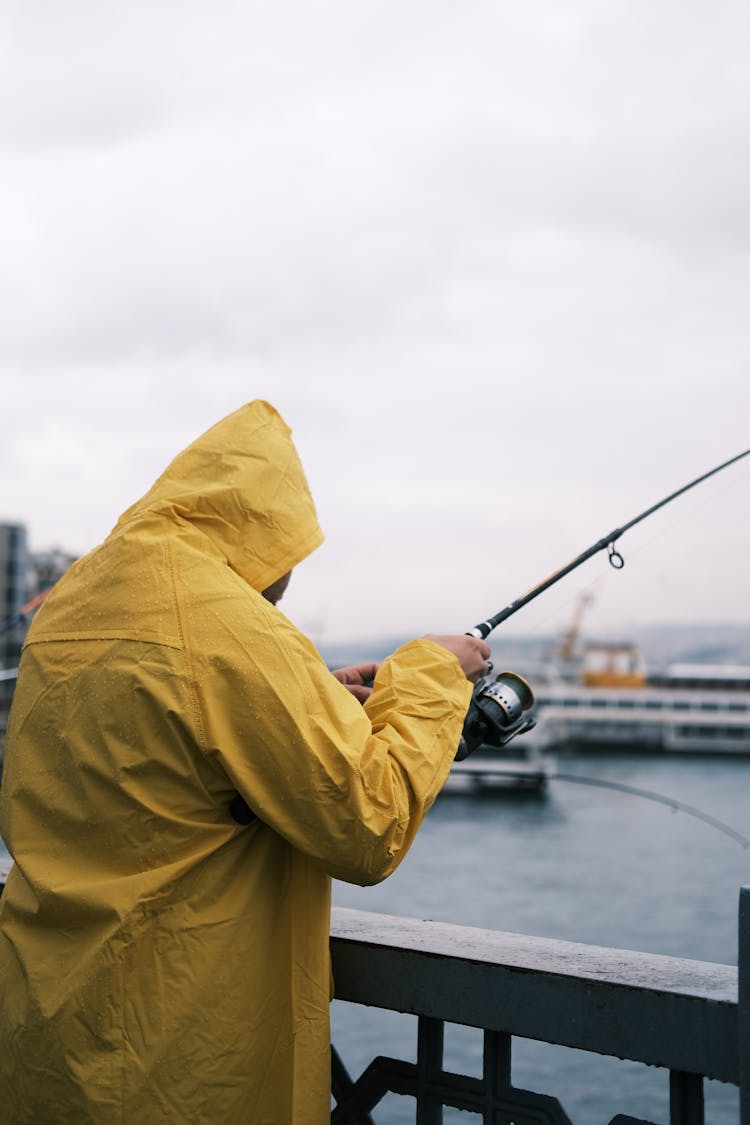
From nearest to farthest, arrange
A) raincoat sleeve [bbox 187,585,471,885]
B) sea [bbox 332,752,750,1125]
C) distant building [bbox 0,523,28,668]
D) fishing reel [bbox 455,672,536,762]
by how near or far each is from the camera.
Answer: raincoat sleeve [bbox 187,585,471,885] < fishing reel [bbox 455,672,536,762] < sea [bbox 332,752,750,1125] < distant building [bbox 0,523,28,668]

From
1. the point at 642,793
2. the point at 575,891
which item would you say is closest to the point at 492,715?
the point at 642,793

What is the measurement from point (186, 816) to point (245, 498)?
1.41ft

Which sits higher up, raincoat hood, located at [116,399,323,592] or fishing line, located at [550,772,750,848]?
raincoat hood, located at [116,399,323,592]

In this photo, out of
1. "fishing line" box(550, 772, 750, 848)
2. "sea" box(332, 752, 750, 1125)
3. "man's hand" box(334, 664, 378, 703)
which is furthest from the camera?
"sea" box(332, 752, 750, 1125)

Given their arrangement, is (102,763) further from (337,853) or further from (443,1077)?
(443,1077)

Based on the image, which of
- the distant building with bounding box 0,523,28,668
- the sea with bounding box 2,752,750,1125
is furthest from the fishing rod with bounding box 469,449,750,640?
the distant building with bounding box 0,523,28,668

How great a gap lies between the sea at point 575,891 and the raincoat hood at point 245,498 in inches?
543

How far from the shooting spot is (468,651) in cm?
→ 177

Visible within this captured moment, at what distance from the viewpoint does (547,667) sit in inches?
3305

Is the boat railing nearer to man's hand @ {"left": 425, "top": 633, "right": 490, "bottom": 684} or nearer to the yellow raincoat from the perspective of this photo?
the yellow raincoat

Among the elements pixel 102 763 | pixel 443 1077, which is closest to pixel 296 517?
pixel 102 763

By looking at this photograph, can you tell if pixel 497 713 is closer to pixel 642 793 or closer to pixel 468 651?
pixel 468 651

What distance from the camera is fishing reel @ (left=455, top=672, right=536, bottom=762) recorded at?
1928 mm

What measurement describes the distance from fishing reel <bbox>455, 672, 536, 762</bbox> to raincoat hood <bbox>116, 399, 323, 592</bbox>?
0.44 metres
